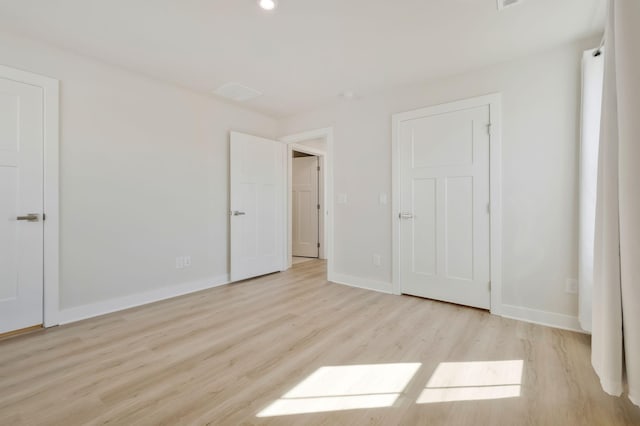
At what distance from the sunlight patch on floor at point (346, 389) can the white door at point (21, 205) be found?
7.59 ft

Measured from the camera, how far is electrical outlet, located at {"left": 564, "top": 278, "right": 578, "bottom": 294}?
2.43 m

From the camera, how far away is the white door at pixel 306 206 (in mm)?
5965

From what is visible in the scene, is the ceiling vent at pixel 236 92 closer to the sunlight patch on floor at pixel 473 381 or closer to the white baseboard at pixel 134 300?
the white baseboard at pixel 134 300

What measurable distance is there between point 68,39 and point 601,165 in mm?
3708

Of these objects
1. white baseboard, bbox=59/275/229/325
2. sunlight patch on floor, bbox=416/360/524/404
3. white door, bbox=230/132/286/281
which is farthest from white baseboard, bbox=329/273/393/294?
sunlight patch on floor, bbox=416/360/524/404

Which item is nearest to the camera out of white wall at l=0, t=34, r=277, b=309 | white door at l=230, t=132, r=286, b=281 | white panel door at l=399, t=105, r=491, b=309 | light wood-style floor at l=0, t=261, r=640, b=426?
light wood-style floor at l=0, t=261, r=640, b=426

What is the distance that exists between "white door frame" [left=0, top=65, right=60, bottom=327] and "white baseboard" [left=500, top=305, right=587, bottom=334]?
3966mm

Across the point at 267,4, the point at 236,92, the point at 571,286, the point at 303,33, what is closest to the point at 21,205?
the point at 236,92

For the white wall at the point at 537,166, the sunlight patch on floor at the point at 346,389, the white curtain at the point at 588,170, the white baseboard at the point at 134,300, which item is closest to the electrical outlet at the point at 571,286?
the white wall at the point at 537,166

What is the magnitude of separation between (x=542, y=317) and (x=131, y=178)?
406 centimetres

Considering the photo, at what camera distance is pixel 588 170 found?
2230 millimetres

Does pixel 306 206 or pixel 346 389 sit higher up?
pixel 306 206

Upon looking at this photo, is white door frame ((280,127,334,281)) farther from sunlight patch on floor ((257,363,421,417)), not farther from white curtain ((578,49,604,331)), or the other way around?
white curtain ((578,49,604,331))

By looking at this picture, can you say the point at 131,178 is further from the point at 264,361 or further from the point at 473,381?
the point at 473,381
